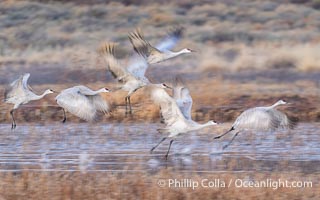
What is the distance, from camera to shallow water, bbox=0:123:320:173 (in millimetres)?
13773

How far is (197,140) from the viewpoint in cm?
1638

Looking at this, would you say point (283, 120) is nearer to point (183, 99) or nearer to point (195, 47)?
point (183, 99)

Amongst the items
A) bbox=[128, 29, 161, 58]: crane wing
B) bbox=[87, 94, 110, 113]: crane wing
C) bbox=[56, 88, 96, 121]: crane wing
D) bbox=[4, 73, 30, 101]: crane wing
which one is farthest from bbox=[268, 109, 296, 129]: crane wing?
bbox=[4, 73, 30, 101]: crane wing

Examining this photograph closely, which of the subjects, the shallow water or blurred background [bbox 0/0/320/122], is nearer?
the shallow water

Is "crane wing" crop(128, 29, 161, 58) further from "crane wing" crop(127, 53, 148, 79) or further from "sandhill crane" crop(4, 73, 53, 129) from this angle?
"sandhill crane" crop(4, 73, 53, 129)

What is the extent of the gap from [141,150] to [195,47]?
1301cm

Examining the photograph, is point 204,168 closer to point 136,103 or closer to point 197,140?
point 197,140

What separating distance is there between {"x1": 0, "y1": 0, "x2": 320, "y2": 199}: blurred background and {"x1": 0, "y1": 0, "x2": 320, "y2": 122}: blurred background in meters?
0.04

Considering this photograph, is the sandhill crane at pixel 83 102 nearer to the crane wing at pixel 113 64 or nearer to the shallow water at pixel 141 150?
the shallow water at pixel 141 150

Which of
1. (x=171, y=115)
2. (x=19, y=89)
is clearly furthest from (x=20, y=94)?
(x=171, y=115)

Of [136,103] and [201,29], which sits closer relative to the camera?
[136,103]

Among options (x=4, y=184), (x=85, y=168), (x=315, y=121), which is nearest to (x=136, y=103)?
(x=315, y=121)

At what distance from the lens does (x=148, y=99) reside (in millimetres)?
19703

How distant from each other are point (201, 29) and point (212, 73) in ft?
21.5
